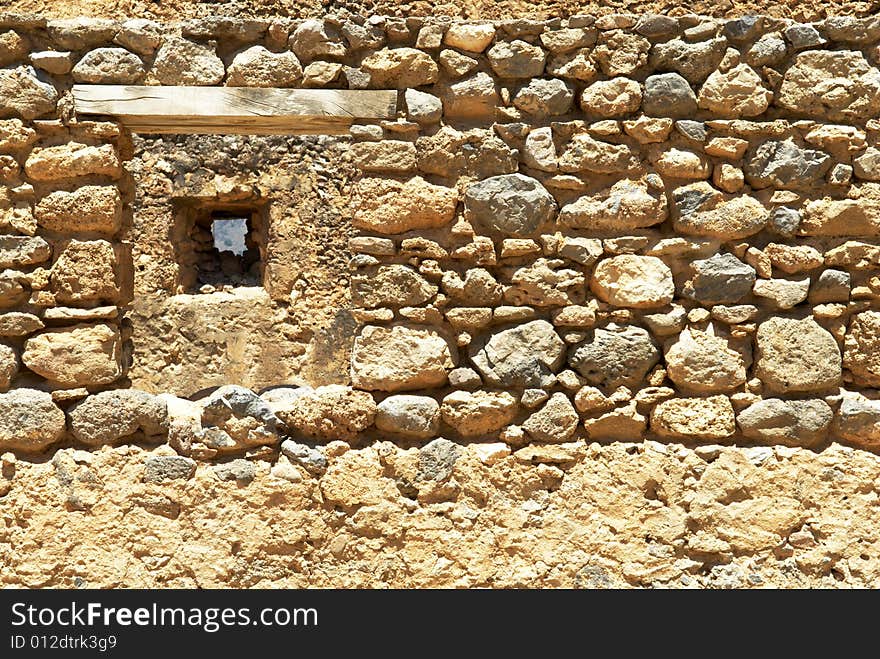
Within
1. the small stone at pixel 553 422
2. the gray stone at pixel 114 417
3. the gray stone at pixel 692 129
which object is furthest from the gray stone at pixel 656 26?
the gray stone at pixel 114 417

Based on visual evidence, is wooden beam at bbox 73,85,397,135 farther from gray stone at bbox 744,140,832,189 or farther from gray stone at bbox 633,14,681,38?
gray stone at bbox 744,140,832,189

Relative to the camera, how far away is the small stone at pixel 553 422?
2.99 metres

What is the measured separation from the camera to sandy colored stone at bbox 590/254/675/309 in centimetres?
298

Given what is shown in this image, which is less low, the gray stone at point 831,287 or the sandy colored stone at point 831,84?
the sandy colored stone at point 831,84

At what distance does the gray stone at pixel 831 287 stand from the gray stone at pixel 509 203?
98 centimetres

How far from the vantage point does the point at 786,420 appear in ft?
9.86

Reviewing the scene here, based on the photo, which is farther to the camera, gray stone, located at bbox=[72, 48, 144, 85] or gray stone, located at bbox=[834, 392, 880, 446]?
gray stone, located at bbox=[834, 392, 880, 446]

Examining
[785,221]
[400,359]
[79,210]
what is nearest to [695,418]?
[785,221]

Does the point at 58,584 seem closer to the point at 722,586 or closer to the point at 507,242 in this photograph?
the point at 507,242

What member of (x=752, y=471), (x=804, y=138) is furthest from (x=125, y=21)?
(x=752, y=471)

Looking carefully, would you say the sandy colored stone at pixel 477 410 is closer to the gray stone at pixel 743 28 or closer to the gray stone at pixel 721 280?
the gray stone at pixel 721 280

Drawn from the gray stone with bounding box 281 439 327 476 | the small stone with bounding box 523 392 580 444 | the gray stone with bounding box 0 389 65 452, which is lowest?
the gray stone with bounding box 281 439 327 476

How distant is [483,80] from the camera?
295 centimetres

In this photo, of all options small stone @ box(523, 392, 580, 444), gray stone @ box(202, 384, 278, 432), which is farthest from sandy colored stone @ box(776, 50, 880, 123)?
gray stone @ box(202, 384, 278, 432)
